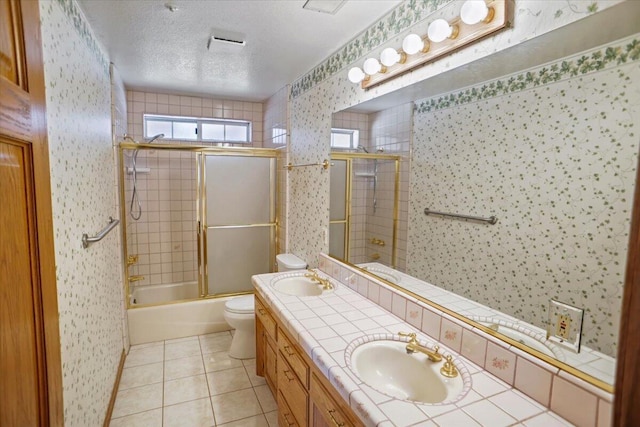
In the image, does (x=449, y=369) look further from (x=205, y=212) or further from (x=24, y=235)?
(x=205, y=212)

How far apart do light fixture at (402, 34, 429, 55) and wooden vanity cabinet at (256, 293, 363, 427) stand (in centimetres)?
143

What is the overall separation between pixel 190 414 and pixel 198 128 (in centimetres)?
290

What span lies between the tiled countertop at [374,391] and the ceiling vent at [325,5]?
155 centimetres

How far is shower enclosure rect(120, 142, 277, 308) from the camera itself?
3137 mm

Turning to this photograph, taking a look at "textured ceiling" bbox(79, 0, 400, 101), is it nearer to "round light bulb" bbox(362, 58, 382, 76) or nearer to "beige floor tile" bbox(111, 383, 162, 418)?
"round light bulb" bbox(362, 58, 382, 76)

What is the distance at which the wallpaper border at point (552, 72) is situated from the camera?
87cm

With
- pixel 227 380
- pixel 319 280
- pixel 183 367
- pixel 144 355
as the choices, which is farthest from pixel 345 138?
pixel 144 355

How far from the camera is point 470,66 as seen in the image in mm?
1287

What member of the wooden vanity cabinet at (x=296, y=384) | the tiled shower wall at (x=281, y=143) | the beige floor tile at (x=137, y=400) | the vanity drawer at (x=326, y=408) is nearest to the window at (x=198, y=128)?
the tiled shower wall at (x=281, y=143)

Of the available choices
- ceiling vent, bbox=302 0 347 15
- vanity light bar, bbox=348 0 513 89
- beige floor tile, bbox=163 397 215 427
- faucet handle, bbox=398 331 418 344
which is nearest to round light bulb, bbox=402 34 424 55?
vanity light bar, bbox=348 0 513 89

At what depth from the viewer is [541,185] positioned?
1.09 m

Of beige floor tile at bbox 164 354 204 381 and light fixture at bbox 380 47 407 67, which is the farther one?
beige floor tile at bbox 164 354 204 381

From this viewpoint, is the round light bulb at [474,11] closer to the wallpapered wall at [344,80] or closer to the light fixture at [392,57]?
the wallpapered wall at [344,80]

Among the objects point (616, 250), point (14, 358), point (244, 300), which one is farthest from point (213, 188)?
point (616, 250)
